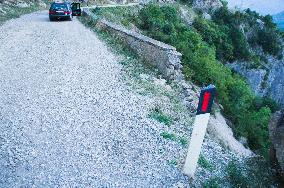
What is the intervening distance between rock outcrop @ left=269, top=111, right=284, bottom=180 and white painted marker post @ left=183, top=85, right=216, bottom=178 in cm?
146

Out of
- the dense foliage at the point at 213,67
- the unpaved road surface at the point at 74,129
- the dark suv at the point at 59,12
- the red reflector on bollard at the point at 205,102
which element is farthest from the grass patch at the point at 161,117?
the dark suv at the point at 59,12

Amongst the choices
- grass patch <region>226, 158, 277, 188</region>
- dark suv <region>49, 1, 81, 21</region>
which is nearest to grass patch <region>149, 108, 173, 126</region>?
grass patch <region>226, 158, 277, 188</region>

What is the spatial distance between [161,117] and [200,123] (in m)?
2.92

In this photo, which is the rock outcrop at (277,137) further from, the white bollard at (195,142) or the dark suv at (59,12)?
the dark suv at (59,12)

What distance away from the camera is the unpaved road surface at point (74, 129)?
20.7 feet

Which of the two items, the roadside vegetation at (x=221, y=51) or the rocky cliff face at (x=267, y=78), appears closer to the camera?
the roadside vegetation at (x=221, y=51)

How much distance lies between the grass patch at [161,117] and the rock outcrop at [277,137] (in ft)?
8.26

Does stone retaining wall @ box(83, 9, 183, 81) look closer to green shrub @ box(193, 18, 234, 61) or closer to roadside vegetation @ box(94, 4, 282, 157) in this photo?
roadside vegetation @ box(94, 4, 282, 157)

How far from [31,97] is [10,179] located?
13.7ft

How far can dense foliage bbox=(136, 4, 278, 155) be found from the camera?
66.3 ft

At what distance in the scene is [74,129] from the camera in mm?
7977

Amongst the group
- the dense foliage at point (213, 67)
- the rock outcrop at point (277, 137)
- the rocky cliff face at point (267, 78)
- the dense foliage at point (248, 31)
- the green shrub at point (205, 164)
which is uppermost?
the rock outcrop at point (277, 137)

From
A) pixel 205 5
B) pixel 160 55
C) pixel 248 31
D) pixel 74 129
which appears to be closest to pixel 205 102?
pixel 74 129

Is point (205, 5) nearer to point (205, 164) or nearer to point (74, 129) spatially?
point (74, 129)
